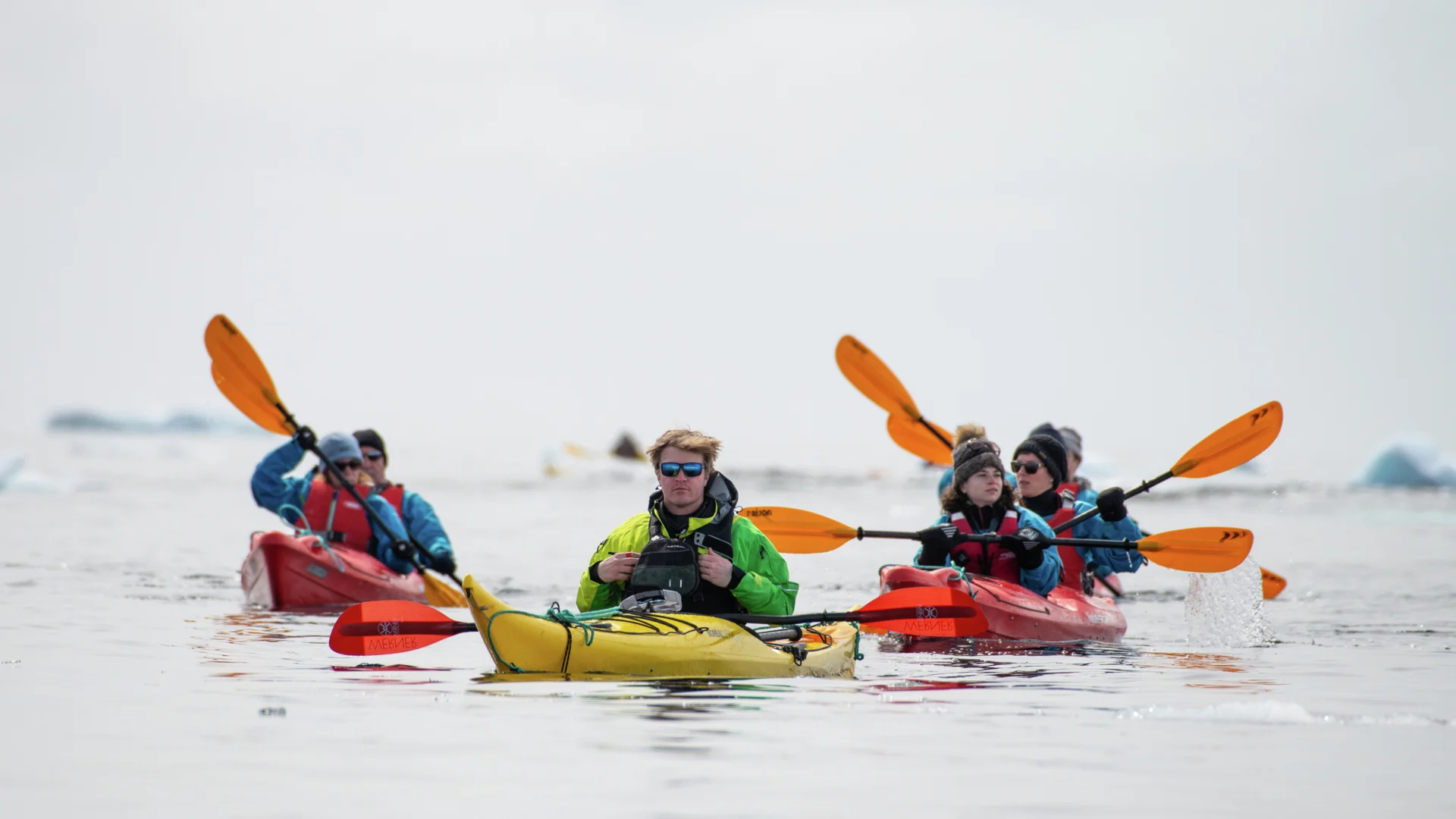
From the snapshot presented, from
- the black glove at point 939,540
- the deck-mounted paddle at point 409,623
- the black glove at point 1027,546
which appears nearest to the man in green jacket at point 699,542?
the deck-mounted paddle at point 409,623

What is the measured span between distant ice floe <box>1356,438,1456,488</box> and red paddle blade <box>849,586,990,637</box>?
29.4 meters

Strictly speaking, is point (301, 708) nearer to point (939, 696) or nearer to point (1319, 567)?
point (939, 696)

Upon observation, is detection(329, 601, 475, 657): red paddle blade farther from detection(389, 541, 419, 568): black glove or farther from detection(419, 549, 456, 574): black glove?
detection(419, 549, 456, 574): black glove

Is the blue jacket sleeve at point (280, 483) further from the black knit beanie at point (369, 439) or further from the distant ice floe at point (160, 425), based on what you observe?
the distant ice floe at point (160, 425)

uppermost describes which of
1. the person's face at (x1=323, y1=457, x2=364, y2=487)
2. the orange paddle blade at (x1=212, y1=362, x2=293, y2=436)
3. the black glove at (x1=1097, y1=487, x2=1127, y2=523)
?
the orange paddle blade at (x1=212, y1=362, x2=293, y2=436)

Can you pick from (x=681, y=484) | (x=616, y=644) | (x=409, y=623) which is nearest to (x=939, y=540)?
(x=681, y=484)

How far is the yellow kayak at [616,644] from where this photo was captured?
6.14m

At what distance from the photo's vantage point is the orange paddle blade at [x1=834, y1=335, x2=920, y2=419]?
11.9 m

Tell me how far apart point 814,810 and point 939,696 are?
7.58 ft

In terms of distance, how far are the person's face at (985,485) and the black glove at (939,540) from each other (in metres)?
0.21

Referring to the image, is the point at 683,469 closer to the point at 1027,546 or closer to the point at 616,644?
the point at 616,644

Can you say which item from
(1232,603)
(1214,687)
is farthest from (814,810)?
(1232,603)

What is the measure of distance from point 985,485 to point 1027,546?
449 millimetres

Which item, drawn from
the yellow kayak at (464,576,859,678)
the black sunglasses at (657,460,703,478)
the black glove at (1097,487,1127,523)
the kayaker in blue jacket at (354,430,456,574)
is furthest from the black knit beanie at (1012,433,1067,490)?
the kayaker in blue jacket at (354,430,456,574)
